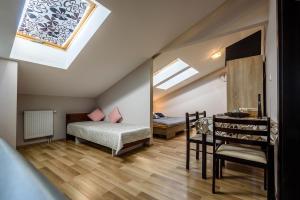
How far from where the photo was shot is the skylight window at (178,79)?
5594 millimetres

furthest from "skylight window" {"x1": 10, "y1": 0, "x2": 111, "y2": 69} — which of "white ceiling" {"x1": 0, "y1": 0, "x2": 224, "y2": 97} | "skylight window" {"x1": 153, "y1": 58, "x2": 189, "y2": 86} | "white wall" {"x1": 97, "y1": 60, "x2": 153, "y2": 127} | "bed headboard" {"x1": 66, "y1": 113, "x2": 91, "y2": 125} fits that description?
"skylight window" {"x1": 153, "y1": 58, "x2": 189, "y2": 86}

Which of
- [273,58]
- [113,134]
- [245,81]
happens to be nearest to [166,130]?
[113,134]

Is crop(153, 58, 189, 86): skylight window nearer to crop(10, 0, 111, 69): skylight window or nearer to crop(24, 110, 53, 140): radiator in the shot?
crop(10, 0, 111, 69): skylight window

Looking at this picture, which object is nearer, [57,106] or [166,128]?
[57,106]

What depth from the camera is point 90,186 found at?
1854 millimetres

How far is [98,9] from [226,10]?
6.70ft

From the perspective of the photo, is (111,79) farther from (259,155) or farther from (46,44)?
(259,155)

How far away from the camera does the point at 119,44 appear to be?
9.05 feet

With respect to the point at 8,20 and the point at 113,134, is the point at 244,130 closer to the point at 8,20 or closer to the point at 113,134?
the point at 113,134

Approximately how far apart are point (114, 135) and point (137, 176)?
3.18 feet

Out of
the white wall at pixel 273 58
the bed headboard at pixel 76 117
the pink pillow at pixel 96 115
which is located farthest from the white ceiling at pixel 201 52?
the bed headboard at pixel 76 117

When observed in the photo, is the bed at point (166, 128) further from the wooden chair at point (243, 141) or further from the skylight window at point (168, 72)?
the wooden chair at point (243, 141)

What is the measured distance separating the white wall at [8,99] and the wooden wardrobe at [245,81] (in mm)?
4092
